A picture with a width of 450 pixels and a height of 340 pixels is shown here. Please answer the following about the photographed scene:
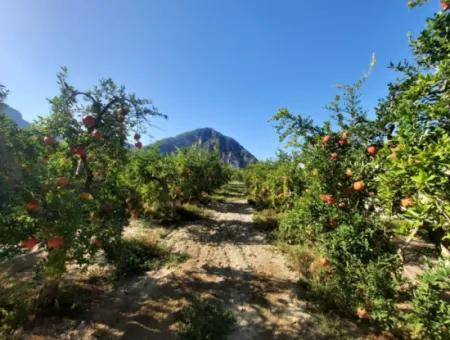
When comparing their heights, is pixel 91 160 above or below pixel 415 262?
above

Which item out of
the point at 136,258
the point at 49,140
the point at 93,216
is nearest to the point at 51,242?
the point at 93,216

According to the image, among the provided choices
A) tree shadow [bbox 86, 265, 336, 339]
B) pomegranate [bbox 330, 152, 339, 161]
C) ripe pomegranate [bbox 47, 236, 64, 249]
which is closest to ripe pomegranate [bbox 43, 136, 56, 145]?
ripe pomegranate [bbox 47, 236, 64, 249]

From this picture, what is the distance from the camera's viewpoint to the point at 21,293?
15.5 ft

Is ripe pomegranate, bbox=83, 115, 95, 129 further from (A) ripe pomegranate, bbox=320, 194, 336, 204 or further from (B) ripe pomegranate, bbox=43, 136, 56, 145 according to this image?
(A) ripe pomegranate, bbox=320, 194, 336, 204

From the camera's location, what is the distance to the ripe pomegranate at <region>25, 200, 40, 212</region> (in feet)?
11.0

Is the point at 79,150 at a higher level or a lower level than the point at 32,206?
higher

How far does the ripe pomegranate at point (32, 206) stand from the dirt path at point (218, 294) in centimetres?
239

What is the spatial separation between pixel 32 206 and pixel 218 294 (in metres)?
4.22

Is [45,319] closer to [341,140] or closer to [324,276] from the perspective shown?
[324,276]

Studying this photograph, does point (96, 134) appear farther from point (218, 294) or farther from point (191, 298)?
point (218, 294)

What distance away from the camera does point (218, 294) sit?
18.0 ft

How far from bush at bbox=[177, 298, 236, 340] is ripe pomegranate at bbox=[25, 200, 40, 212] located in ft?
10.5

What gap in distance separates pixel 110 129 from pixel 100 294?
3.67 metres

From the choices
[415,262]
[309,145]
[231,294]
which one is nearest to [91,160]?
[231,294]
